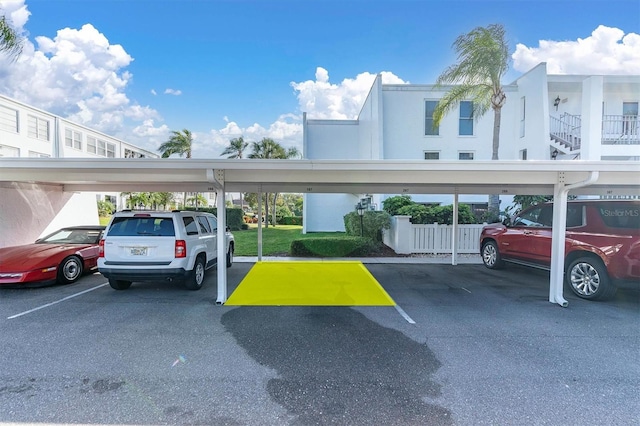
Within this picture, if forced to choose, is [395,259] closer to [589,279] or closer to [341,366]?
[589,279]

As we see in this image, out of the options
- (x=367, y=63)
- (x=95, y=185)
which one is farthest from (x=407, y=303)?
(x=367, y=63)

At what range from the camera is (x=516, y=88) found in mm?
15297

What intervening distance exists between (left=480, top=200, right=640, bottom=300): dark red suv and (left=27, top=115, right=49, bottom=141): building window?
29.7 meters

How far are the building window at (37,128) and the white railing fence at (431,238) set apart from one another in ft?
84.4

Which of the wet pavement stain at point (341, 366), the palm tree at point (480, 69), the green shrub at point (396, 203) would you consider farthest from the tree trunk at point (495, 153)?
the wet pavement stain at point (341, 366)

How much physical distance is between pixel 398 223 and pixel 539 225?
16.3 ft

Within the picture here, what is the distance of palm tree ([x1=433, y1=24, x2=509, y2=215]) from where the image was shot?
11.1 metres

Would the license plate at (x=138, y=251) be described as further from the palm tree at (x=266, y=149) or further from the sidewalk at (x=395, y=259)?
the palm tree at (x=266, y=149)

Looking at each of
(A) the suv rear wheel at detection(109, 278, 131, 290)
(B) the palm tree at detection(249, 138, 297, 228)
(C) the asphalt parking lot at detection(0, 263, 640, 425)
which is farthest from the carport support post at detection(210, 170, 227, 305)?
(B) the palm tree at detection(249, 138, 297, 228)

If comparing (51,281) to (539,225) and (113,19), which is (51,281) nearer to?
(113,19)

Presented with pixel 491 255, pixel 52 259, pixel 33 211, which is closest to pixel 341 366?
pixel 52 259

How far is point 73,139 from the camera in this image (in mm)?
26469

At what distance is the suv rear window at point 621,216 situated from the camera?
5.95 metres

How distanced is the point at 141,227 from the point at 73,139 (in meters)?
27.1
